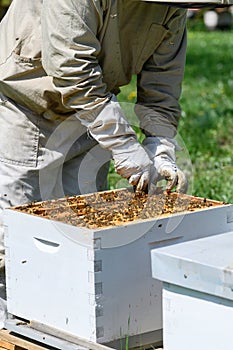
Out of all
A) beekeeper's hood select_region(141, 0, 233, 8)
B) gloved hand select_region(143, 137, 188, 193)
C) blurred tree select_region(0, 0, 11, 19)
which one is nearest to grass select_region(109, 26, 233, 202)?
gloved hand select_region(143, 137, 188, 193)

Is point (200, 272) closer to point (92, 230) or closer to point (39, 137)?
point (92, 230)

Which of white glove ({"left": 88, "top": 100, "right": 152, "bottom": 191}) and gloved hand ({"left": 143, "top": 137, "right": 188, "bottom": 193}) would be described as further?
gloved hand ({"left": 143, "top": 137, "right": 188, "bottom": 193})

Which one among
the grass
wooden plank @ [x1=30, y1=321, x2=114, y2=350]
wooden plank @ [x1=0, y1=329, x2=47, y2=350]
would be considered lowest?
the grass

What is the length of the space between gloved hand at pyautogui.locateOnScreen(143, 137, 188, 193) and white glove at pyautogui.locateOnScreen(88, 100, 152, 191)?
6.8 inches

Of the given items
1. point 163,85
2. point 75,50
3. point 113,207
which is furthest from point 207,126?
point 75,50

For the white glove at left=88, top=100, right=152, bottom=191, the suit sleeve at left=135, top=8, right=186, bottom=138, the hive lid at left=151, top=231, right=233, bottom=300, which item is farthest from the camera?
the suit sleeve at left=135, top=8, right=186, bottom=138

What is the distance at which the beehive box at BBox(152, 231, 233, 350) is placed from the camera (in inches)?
110

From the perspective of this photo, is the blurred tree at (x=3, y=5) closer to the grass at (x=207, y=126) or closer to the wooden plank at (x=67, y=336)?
the grass at (x=207, y=126)

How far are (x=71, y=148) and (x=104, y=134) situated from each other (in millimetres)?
629

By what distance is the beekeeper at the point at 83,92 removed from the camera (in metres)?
3.44

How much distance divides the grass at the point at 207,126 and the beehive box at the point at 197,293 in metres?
1.00

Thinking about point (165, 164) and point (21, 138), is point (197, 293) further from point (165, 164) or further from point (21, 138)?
point (21, 138)

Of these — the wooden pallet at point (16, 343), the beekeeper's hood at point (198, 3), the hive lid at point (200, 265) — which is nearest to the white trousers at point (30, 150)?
the wooden pallet at point (16, 343)

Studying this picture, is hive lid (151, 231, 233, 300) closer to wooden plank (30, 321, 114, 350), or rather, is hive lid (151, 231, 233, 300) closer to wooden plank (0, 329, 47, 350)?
wooden plank (30, 321, 114, 350)
